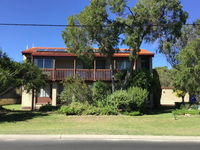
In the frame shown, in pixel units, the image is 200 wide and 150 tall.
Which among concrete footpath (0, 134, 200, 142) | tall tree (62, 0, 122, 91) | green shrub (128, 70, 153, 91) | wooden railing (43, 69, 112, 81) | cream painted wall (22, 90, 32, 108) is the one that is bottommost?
concrete footpath (0, 134, 200, 142)

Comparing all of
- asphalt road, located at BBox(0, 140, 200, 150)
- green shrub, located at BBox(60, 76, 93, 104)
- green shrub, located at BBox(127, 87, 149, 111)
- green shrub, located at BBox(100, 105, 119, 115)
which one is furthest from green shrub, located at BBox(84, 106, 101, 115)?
asphalt road, located at BBox(0, 140, 200, 150)

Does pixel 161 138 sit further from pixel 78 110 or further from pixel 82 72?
pixel 82 72

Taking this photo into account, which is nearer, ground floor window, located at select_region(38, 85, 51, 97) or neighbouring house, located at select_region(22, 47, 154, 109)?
neighbouring house, located at select_region(22, 47, 154, 109)

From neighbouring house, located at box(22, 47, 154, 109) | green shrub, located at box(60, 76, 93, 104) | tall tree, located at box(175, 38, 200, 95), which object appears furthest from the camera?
neighbouring house, located at box(22, 47, 154, 109)

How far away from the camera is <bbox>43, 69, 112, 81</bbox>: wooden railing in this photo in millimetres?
22489

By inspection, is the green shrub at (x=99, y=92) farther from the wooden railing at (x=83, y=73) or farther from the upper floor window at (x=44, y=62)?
the upper floor window at (x=44, y=62)

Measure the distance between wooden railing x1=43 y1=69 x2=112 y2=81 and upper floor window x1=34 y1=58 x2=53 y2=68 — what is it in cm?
117

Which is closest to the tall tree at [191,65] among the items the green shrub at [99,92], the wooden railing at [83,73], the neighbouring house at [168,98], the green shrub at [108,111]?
the green shrub at [108,111]

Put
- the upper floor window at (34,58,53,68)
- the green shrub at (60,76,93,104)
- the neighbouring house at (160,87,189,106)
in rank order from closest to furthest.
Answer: the green shrub at (60,76,93,104), the upper floor window at (34,58,53,68), the neighbouring house at (160,87,189,106)

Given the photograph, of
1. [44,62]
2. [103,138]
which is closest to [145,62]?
[44,62]

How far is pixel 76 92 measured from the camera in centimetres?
1808

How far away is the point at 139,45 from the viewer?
18250 millimetres

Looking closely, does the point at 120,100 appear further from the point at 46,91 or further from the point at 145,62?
the point at 46,91

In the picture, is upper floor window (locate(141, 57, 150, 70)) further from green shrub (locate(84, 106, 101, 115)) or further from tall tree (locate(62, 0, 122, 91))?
green shrub (locate(84, 106, 101, 115))
